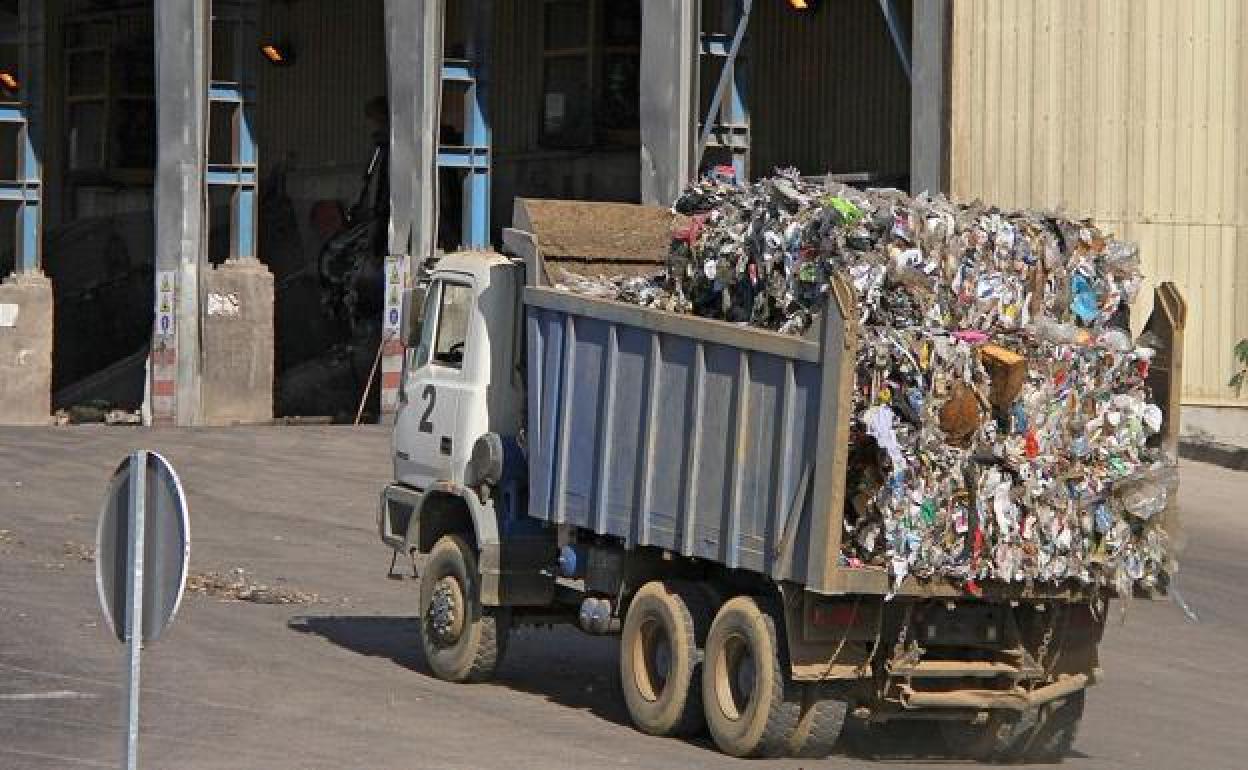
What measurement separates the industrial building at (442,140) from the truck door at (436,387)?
12024 mm

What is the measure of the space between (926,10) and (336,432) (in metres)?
9.82

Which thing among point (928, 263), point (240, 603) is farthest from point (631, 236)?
point (240, 603)

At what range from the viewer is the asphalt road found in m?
13.4

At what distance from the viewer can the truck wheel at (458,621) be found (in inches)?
624

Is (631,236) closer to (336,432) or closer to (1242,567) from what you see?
(1242,567)

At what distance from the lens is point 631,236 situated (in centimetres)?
1599

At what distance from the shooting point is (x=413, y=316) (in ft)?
55.1

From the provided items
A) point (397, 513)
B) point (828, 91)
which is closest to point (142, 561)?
point (397, 513)

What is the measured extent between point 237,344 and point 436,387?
65.3 ft

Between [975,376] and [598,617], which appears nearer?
[975,376]

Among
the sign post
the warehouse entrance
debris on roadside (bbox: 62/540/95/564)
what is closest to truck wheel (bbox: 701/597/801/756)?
the sign post

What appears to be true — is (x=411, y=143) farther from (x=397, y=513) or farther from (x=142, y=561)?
(x=142, y=561)

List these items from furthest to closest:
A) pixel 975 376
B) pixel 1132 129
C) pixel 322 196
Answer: pixel 322 196 → pixel 1132 129 → pixel 975 376

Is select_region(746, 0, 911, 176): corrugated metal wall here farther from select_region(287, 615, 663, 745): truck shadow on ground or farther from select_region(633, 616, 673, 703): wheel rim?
select_region(633, 616, 673, 703): wheel rim
